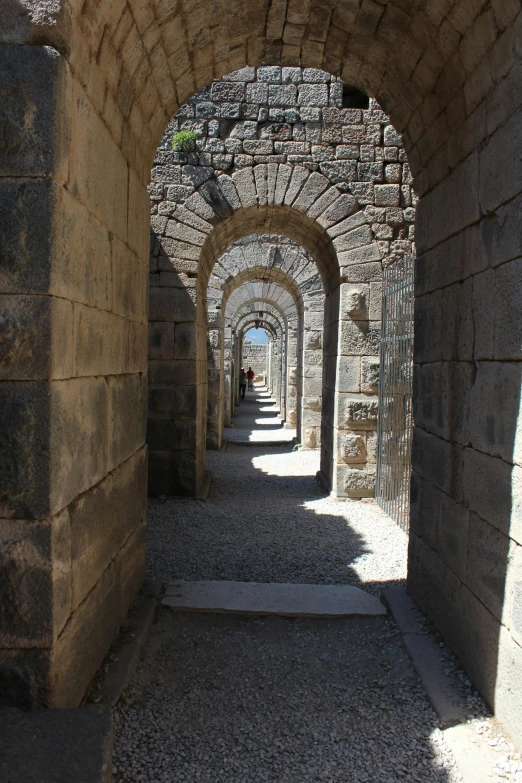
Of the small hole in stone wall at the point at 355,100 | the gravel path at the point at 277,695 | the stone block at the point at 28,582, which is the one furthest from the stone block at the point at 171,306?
the stone block at the point at 28,582

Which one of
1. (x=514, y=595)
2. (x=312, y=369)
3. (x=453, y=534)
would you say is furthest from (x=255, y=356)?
(x=514, y=595)

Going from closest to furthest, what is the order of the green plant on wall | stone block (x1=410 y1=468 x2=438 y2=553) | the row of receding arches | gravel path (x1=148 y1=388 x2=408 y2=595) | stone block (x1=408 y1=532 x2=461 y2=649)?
stone block (x1=408 y1=532 x2=461 y2=649)
stone block (x1=410 y1=468 x2=438 y2=553)
gravel path (x1=148 y1=388 x2=408 y2=595)
the green plant on wall
the row of receding arches

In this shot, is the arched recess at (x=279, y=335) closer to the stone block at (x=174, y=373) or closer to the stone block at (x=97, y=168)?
the stone block at (x=174, y=373)

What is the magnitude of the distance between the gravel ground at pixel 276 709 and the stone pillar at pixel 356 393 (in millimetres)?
3515

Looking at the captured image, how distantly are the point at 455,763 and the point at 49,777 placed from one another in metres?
1.54

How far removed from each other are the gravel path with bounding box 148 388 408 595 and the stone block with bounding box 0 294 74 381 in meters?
2.68

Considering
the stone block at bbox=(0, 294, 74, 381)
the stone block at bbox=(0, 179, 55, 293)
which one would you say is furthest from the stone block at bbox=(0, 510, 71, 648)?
the stone block at bbox=(0, 179, 55, 293)

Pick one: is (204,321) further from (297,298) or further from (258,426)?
(258,426)

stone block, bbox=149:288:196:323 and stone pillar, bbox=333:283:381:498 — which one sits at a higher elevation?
stone block, bbox=149:288:196:323

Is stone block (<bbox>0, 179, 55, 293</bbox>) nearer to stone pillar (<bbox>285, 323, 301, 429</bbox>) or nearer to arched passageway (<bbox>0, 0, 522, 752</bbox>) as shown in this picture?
arched passageway (<bbox>0, 0, 522, 752</bbox>)

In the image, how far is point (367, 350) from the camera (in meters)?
6.93

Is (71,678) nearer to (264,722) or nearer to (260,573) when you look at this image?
(264,722)

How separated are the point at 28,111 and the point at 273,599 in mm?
3115

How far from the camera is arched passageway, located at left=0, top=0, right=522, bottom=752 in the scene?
206 centimetres
